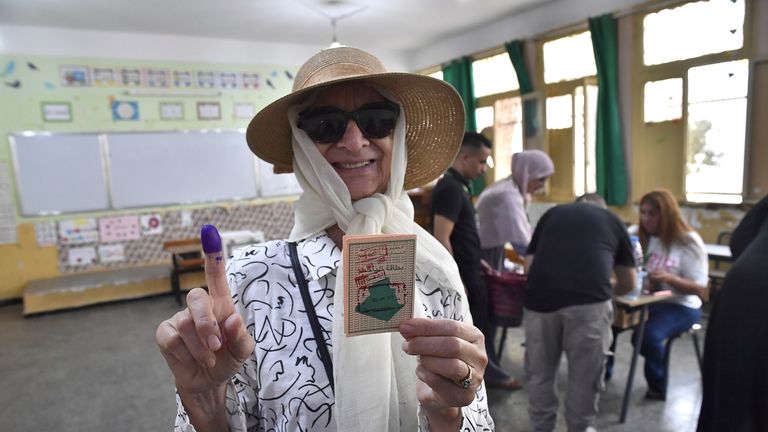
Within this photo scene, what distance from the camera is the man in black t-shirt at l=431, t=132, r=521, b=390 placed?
2.91m

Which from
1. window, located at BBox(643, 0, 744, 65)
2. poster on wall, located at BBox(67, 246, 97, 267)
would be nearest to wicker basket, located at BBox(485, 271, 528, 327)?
window, located at BBox(643, 0, 744, 65)

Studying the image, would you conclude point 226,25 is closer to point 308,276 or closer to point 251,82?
point 251,82

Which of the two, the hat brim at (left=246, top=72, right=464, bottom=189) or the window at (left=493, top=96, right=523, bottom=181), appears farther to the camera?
the window at (left=493, top=96, right=523, bottom=181)

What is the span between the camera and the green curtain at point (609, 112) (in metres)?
5.20

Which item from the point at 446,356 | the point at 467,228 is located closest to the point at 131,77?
the point at 467,228

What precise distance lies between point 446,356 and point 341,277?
0.27 meters

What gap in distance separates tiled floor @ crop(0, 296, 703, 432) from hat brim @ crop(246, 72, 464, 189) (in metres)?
2.10

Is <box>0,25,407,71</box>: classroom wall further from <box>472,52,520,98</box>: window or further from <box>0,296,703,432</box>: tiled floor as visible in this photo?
<box>0,296,703,432</box>: tiled floor

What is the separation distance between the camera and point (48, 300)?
5539 millimetres

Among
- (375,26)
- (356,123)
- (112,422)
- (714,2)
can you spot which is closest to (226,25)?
(375,26)

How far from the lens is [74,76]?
6.06 metres

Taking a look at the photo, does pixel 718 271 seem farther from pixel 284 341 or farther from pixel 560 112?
pixel 284 341

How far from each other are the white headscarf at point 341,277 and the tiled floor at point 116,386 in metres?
2.10

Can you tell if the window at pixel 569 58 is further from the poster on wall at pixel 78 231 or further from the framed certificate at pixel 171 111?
the poster on wall at pixel 78 231
